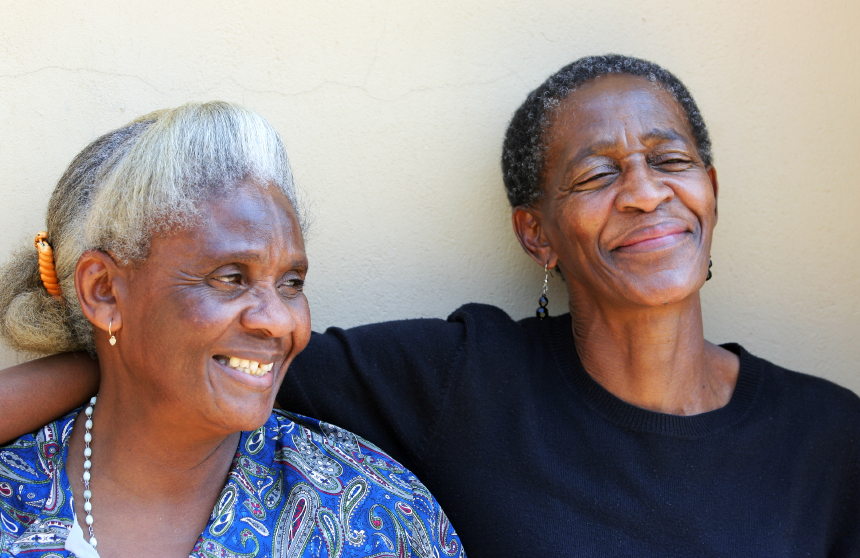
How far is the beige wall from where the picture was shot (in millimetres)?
2520

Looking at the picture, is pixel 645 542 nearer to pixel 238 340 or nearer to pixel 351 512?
pixel 351 512

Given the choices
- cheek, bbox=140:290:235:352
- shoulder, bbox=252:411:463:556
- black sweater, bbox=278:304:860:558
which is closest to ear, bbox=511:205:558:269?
black sweater, bbox=278:304:860:558

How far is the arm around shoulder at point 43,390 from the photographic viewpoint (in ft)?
6.04

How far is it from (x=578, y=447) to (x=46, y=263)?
1.51 meters

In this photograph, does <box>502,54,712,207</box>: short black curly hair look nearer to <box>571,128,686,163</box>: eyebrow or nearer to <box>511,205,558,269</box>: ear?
<box>511,205,558,269</box>: ear

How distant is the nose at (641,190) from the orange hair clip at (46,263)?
1.51m

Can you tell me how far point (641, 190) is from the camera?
222cm

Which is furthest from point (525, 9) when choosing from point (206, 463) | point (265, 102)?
point (206, 463)

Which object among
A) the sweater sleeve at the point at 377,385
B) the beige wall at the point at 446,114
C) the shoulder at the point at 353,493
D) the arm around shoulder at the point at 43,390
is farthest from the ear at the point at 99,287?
the beige wall at the point at 446,114

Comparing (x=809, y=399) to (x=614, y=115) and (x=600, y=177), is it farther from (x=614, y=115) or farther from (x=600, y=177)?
(x=614, y=115)

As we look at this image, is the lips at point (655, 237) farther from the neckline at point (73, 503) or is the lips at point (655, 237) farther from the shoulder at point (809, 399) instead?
the neckline at point (73, 503)

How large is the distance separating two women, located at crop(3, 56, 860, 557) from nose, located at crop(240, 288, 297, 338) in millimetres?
553

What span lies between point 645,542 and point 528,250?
981 mm

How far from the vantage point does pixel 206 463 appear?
191 centimetres
